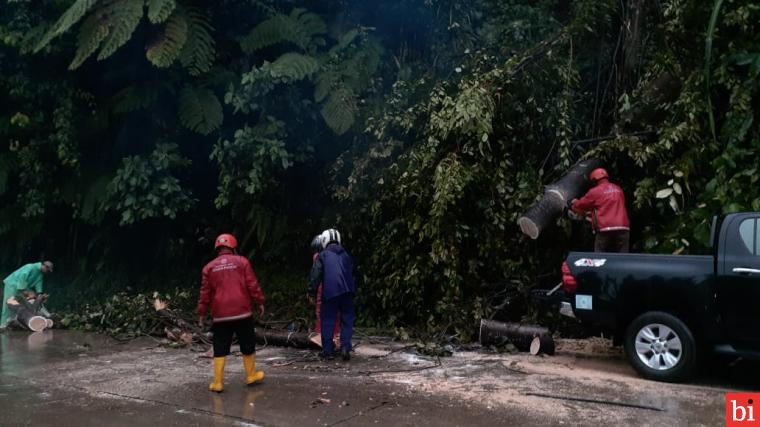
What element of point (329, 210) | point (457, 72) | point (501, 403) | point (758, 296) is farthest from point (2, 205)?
point (758, 296)

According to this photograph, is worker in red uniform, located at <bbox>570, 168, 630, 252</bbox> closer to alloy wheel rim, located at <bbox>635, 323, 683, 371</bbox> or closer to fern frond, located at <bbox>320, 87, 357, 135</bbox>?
alloy wheel rim, located at <bbox>635, 323, 683, 371</bbox>

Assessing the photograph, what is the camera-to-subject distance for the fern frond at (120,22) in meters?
10.0

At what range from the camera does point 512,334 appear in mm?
8758

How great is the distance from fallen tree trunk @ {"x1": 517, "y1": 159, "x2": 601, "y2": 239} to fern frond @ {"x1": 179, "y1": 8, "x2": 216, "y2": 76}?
5.22 metres

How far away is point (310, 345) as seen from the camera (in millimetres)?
9188

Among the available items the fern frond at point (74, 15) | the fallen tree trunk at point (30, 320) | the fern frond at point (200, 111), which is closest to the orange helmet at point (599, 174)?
the fern frond at point (200, 111)

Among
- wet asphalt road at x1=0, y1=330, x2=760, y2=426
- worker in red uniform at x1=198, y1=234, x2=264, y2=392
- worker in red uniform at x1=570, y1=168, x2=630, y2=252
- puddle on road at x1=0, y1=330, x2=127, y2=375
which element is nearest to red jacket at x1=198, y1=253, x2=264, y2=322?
worker in red uniform at x1=198, y1=234, x2=264, y2=392

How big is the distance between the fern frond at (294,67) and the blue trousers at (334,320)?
3.46 metres

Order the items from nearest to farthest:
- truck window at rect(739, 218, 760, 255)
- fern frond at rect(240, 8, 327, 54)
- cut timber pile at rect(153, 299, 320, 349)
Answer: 1. truck window at rect(739, 218, 760, 255)
2. cut timber pile at rect(153, 299, 320, 349)
3. fern frond at rect(240, 8, 327, 54)

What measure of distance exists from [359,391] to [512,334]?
8.33 ft

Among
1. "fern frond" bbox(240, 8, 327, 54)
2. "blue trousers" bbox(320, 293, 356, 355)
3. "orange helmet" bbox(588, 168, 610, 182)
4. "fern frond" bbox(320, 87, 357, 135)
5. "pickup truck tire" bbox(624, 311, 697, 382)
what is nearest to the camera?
"pickup truck tire" bbox(624, 311, 697, 382)

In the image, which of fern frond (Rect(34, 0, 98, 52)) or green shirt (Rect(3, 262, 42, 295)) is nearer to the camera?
fern frond (Rect(34, 0, 98, 52))

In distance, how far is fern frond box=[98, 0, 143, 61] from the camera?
32.8 feet

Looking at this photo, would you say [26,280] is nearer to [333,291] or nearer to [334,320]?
[334,320]
